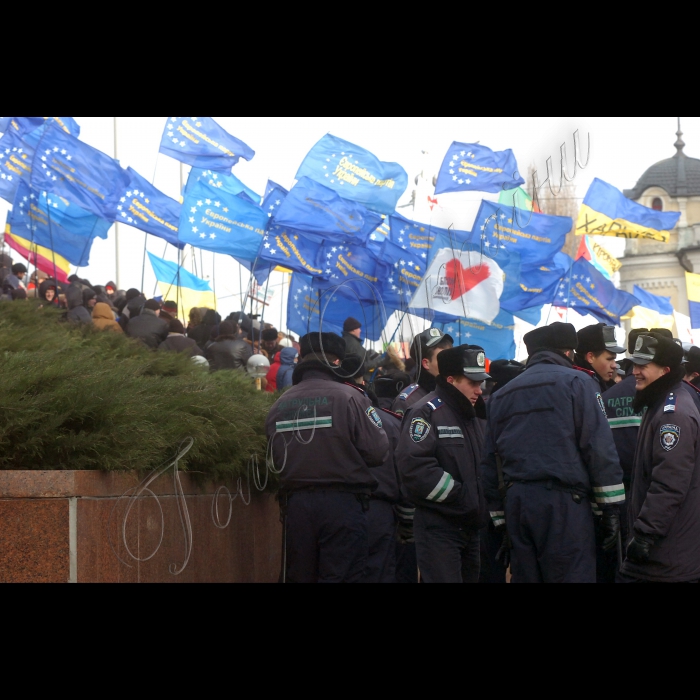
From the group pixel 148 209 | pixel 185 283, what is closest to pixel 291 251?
pixel 148 209

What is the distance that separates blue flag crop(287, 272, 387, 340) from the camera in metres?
14.0

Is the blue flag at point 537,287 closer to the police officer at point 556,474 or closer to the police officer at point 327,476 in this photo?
the police officer at point 327,476

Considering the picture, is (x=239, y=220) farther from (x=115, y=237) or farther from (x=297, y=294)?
(x=115, y=237)

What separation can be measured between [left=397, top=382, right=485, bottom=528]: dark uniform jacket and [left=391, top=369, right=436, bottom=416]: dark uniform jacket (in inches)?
39.5

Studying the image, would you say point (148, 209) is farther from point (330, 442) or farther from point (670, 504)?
point (670, 504)

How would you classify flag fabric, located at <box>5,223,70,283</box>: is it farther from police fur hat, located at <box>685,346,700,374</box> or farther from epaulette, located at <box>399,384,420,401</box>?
police fur hat, located at <box>685,346,700,374</box>

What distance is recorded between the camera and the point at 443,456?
6586 millimetres

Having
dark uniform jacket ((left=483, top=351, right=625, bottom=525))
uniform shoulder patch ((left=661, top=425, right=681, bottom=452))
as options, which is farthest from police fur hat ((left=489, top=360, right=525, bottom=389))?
uniform shoulder patch ((left=661, top=425, right=681, bottom=452))

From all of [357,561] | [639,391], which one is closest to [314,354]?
[357,561]

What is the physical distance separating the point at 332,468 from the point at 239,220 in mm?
8360

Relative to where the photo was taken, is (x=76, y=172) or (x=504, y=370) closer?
(x=504, y=370)

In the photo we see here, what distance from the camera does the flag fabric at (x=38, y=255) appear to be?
1688cm

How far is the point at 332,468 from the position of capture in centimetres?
651

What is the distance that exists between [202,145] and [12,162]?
252 centimetres
